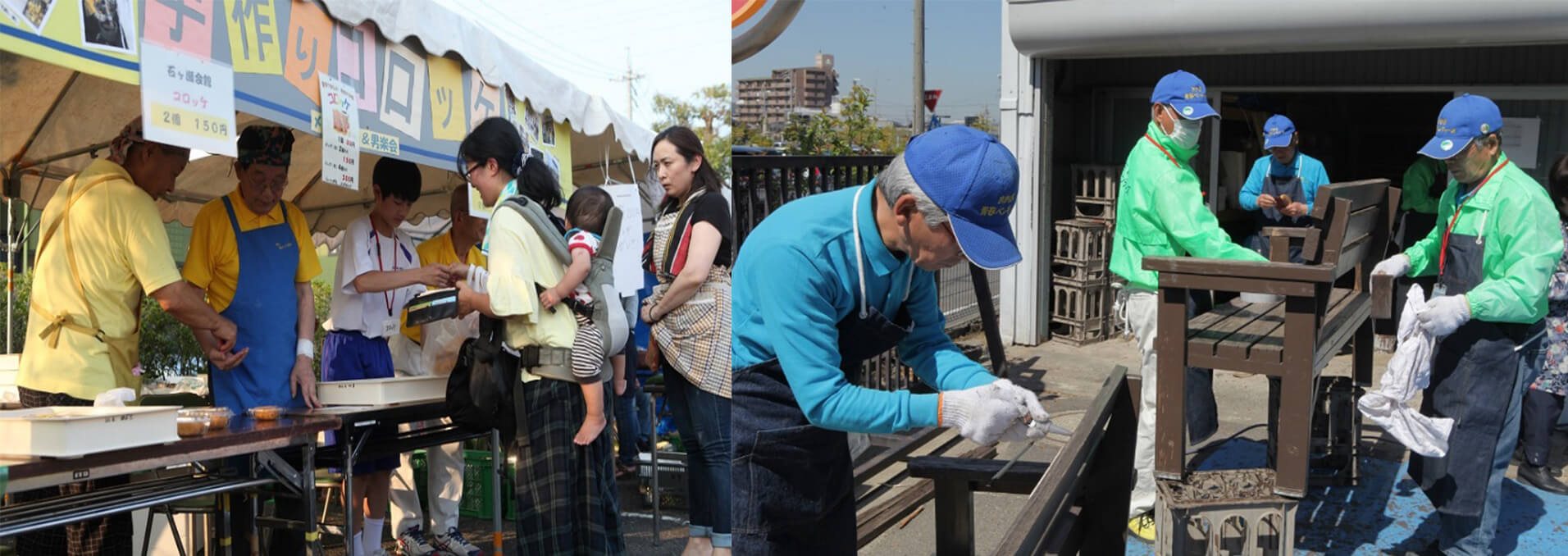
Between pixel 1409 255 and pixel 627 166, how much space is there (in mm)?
2700

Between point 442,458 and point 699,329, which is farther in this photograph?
point 442,458

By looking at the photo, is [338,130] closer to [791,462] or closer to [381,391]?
[381,391]

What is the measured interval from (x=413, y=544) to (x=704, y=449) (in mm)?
841

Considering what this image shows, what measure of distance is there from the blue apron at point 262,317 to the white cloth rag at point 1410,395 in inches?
108

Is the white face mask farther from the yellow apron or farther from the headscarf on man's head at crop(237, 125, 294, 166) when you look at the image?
the yellow apron

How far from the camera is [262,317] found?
162cm

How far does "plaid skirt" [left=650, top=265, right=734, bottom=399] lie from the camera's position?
4.98 ft

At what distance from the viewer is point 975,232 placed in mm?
1228

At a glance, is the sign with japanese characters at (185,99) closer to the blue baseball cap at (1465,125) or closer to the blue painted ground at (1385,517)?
the blue painted ground at (1385,517)

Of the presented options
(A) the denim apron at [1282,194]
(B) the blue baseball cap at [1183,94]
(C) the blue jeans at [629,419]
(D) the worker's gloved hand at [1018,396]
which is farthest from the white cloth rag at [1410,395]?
(C) the blue jeans at [629,419]

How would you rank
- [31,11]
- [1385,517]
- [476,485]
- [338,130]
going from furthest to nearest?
[1385,517] → [476,485] → [338,130] → [31,11]

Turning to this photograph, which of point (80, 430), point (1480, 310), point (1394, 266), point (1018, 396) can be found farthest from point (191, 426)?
point (1394, 266)

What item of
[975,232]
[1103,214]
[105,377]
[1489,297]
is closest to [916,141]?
[975,232]

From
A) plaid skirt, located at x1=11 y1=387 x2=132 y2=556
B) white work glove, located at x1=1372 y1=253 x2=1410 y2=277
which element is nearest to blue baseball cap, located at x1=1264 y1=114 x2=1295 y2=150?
white work glove, located at x1=1372 y1=253 x2=1410 y2=277
